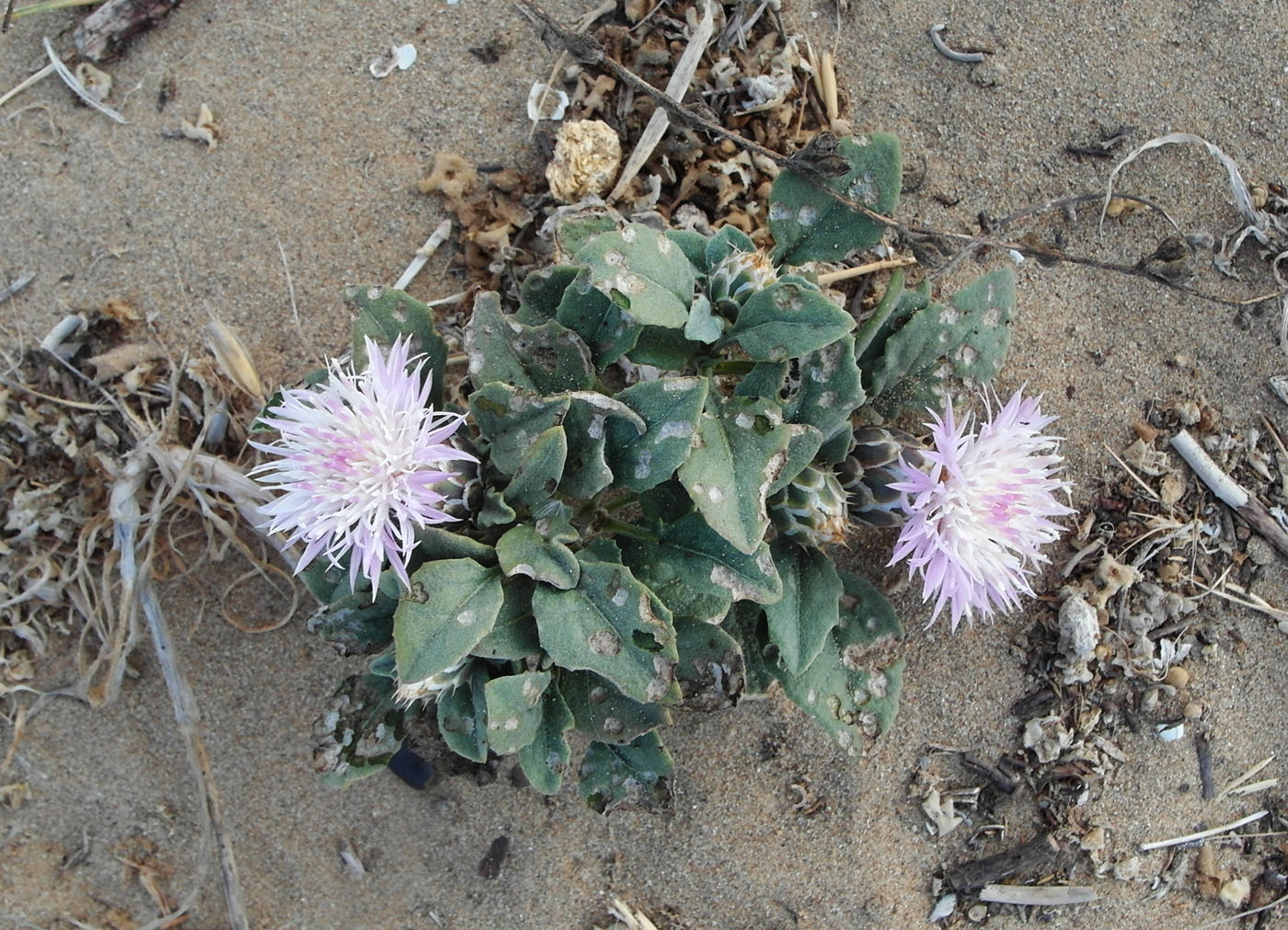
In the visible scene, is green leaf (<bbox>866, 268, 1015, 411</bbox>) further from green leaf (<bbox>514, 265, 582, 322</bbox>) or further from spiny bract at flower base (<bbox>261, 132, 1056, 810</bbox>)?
green leaf (<bbox>514, 265, 582, 322</bbox>)

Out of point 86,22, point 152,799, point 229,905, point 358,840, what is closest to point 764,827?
point 358,840

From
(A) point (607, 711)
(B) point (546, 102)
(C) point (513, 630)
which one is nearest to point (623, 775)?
(A) point (607, 711)

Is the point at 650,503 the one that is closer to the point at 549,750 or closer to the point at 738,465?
the point at 738,465

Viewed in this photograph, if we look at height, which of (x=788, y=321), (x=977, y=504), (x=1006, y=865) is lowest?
(x=1006, y=865)

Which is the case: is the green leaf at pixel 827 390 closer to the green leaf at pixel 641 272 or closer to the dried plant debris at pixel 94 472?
the green leaf at pixel 641 272

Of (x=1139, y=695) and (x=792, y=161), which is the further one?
(x=1139, y=695)

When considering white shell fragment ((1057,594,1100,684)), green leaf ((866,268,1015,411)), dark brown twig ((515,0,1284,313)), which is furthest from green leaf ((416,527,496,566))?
white shell fragment ((1057,594,1100,684))

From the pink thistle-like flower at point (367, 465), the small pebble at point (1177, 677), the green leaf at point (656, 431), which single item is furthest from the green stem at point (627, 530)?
the small pebble at point (1177, 677)
